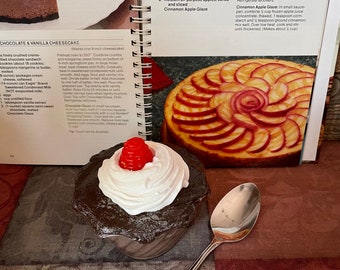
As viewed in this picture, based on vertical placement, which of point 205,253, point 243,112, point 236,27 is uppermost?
point 236,27

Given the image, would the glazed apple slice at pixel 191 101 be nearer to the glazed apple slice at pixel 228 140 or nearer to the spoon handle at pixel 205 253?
the glazed apple slice at pixel 228 140

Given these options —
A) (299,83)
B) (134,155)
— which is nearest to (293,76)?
(299,83)

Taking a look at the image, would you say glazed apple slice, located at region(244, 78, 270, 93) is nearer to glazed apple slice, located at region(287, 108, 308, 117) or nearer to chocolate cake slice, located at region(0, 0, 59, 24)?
glazed apple slice, located at region(287, 108, 308, 117)

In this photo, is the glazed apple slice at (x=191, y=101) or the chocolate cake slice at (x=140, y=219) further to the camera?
the glazed apple slice at (x=191, y=101)

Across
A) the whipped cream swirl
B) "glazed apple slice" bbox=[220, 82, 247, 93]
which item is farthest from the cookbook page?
the whipped cream swirl

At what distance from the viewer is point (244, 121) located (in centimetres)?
53

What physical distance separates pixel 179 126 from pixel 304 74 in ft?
0.55

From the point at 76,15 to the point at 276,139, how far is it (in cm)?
29

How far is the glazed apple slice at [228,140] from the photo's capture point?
1.74 ft

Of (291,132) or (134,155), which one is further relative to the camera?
(291,132)

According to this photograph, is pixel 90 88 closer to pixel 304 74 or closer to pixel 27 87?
pixel 27 87

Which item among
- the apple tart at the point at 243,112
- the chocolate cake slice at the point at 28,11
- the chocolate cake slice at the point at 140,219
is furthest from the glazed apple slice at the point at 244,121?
the chocolate cake slice at the point at 28,11

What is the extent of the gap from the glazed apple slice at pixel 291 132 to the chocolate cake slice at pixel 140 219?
0.15 metres

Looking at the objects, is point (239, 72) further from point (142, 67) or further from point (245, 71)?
point (142, 67)
